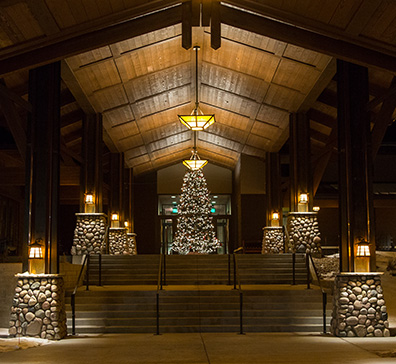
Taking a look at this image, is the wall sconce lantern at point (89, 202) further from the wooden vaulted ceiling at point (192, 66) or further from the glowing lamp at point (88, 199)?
the wooden vaulted ceiling at point (192, 66)

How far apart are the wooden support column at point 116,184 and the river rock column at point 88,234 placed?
528 centimetres

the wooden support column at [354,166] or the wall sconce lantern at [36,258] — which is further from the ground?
the wooden support column at [354,166]

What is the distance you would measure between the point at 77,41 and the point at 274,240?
604 inches

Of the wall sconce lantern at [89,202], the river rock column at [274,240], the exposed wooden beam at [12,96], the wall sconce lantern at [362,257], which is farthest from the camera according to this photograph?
the river rock column at [274,240]

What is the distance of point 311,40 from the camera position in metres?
12.0

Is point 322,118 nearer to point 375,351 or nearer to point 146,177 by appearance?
point 375,351

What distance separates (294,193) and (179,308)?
306 inches

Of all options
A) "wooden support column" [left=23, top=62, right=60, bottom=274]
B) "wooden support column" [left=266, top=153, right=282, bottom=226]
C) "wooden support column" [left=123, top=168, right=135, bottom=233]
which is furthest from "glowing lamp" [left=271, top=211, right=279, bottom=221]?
"wooden support column" [left=23, top=62, right=60, bottom=274]

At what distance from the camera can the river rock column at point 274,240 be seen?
984 inches

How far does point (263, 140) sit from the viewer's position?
26453mm

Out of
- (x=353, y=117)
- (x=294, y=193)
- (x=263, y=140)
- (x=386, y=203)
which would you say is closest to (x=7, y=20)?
(x=353, y=117)

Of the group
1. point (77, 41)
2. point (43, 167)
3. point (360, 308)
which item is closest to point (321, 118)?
point (360, 308)

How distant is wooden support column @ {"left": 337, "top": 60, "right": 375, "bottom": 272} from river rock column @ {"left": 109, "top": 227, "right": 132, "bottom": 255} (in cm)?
1372

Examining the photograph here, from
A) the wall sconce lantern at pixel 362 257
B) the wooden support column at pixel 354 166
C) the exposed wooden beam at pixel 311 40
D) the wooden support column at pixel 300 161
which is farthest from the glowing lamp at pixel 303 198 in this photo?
the exposed wooden beam at pixel 311 40
